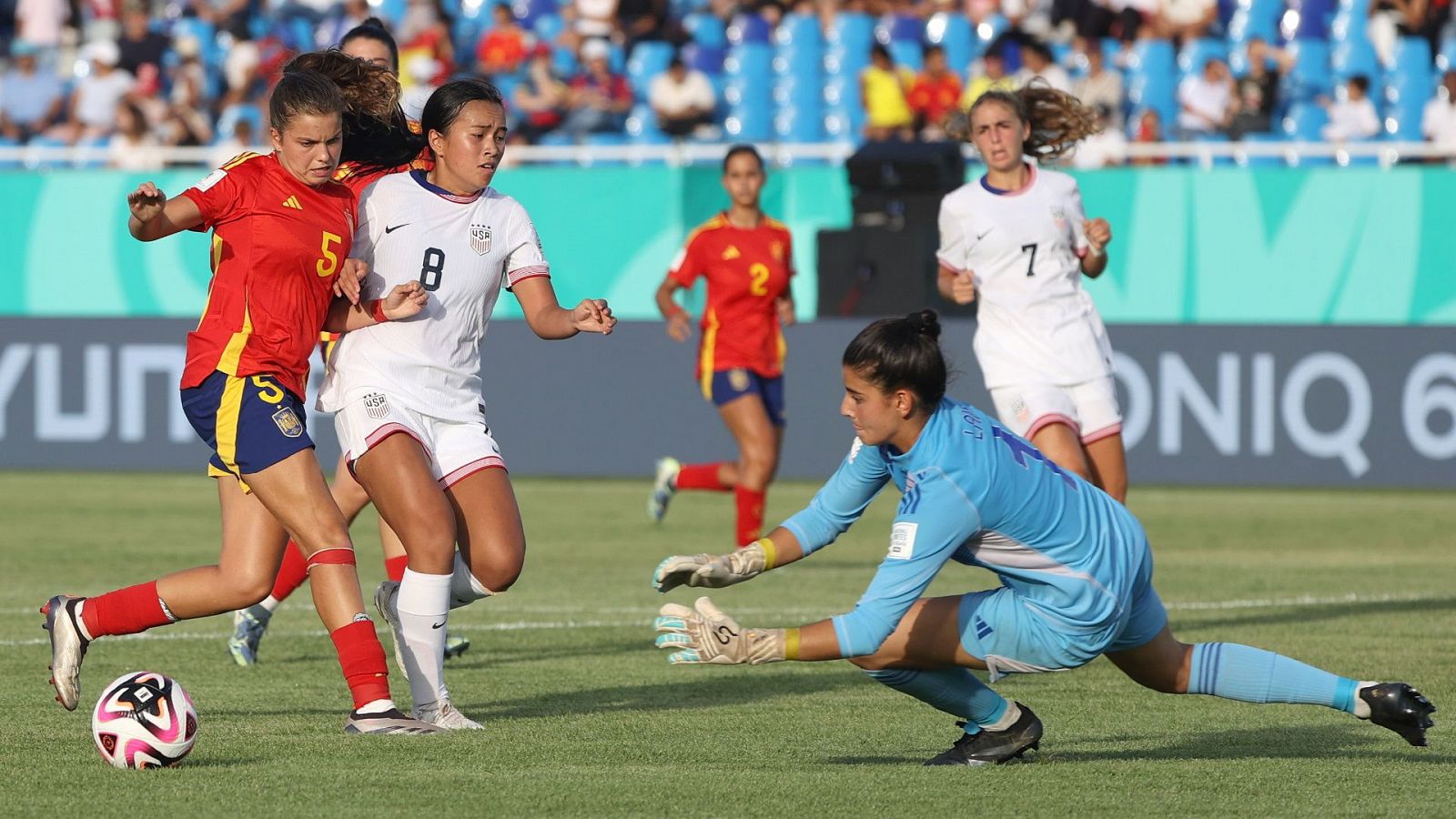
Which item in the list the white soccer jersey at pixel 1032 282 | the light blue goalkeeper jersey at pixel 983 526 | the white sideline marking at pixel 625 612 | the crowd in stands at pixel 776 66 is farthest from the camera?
the crowd in stands at pixel 776 66

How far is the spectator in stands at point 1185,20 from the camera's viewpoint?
66.0 feet

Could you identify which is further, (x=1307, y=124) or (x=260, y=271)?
(x=1307, y=124)

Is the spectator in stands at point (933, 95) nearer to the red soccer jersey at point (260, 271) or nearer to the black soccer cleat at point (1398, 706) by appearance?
the red soccer jersey at point (260, 271)

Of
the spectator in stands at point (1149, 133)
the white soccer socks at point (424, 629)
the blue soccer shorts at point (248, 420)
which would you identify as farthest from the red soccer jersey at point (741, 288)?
the blue soccer shorts at point (248, 420)

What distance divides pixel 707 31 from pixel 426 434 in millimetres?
15424

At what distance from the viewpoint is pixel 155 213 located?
632 cm

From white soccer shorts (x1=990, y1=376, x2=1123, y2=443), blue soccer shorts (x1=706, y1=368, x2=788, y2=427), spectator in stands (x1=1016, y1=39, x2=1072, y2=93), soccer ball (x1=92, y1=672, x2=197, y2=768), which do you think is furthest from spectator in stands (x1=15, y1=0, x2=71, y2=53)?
soccer ball (x1=92, y1=672, x2=197, y2=768)

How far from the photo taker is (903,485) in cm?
581

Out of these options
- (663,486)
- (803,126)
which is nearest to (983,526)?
(663,486)

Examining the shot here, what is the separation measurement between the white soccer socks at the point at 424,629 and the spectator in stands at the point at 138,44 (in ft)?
53.9

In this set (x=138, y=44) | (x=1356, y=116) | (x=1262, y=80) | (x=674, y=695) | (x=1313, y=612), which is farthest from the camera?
(x=138, y=44)

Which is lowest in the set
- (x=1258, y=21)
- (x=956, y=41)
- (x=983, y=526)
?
(x=983, y=526)

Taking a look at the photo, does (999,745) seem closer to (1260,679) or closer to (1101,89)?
(1260,679)

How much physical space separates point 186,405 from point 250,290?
0.42 meters
